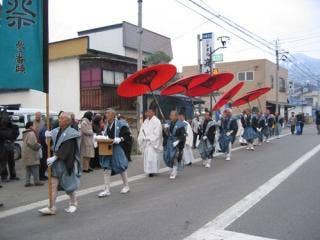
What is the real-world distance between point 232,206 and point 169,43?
31.7 metres

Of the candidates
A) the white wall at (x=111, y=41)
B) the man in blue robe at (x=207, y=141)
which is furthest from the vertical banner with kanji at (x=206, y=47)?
the man in blue robe at (x=207, y=141)

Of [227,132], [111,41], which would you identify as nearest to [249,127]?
[227,132]

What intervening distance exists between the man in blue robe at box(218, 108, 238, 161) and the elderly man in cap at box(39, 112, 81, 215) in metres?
8.83

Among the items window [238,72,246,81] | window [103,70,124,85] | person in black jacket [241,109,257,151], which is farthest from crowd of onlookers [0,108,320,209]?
window [238,72,246,81]

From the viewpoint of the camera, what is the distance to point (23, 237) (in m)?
6.15

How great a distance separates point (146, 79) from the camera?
11125 millimetres

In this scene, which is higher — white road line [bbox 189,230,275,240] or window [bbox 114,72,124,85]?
window [bbox 114,72,124,85]

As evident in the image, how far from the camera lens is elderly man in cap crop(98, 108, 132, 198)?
9.10m

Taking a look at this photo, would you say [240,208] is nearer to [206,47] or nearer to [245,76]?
[206,47]

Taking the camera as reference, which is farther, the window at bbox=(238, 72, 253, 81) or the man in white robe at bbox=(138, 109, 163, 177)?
the window at bbox=(238, 72, 253, 81)

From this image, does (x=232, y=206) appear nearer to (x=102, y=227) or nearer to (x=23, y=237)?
(x=102, y=227)

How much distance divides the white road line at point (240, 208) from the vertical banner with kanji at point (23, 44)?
3652mm

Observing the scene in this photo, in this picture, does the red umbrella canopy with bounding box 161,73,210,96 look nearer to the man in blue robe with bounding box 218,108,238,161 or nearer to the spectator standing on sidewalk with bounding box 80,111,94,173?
the man in blue robe with bounding box 218,108,238,161

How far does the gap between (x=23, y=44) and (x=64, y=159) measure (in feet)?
6.78
